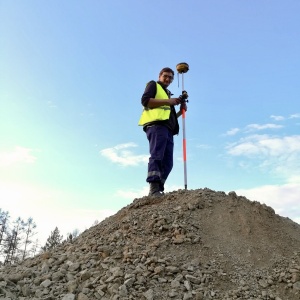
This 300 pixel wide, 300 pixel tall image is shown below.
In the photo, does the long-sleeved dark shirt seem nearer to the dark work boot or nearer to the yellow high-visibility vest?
the yellow high-visibility vest

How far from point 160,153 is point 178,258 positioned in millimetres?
2369

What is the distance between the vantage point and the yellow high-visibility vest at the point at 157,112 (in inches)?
245

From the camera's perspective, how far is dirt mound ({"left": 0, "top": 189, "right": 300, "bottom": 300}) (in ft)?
11.5

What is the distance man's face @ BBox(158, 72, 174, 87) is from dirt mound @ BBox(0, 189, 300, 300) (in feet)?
8.26

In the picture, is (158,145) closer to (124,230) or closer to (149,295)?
(124,230)

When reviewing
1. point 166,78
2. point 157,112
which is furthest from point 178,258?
point 166,78

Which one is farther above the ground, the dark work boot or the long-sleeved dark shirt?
the long-sleeved dark shirt

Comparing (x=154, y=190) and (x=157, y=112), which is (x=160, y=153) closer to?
(x=154, y=190)

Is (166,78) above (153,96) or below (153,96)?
above

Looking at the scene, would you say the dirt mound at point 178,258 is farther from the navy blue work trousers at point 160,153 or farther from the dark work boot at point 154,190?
the navy blue work trousers at point 160,153

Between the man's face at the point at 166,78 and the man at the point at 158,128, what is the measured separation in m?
0.02

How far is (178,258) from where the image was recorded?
400 cm

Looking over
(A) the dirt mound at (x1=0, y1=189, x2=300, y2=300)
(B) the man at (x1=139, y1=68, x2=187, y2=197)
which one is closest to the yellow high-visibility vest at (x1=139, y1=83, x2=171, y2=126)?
(B) the man at (x1=139, y1=68, x2=187, y2=197)

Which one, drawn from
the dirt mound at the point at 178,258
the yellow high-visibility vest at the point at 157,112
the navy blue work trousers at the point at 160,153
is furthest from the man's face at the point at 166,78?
the dirt mound at the point at 178,258
